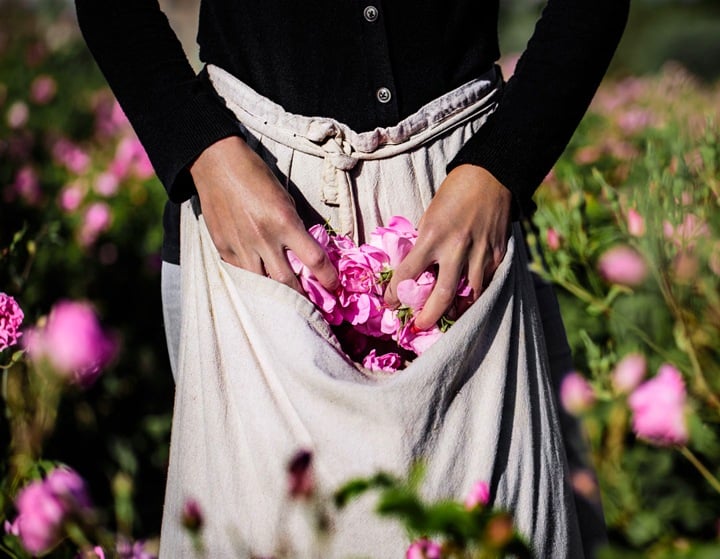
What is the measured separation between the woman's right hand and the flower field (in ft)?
0.26

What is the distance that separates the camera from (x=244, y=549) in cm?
91

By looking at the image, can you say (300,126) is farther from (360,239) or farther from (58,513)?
(58,513)

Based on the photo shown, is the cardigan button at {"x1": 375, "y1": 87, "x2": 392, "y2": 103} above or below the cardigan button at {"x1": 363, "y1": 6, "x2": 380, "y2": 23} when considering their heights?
below

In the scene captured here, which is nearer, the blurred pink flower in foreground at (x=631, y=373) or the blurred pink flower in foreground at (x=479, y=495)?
the blurred pink flower in foreground at (x=479, y=495)

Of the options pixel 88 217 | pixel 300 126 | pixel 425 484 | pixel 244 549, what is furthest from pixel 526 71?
pixel 88 217

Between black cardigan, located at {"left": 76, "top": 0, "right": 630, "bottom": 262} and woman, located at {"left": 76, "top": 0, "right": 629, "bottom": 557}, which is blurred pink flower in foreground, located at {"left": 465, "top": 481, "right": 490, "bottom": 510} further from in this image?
black cardigan, located at {"left": 76, "top": 0, "right": 630, "bottom": 262}

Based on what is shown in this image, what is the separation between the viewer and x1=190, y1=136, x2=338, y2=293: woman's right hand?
915mm

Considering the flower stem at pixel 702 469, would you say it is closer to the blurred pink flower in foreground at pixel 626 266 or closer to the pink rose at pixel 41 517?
the blurred pink flower in foreground at pixel 626 266

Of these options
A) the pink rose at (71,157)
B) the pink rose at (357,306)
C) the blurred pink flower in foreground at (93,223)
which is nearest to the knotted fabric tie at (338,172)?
the pink rose at (357,306)

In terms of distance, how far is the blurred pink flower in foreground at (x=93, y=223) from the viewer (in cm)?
269

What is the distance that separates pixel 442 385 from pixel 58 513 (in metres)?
0.42

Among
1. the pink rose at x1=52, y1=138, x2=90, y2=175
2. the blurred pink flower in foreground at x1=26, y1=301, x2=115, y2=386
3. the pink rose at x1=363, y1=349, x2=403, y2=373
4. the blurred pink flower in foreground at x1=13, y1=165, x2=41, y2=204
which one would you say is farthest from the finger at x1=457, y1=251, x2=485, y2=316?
the pink rose at x1=52, y1=138, x2=90, y2=175

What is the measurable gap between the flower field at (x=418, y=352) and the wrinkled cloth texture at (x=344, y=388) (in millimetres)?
53

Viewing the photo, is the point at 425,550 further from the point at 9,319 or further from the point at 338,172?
the point at 9,319
